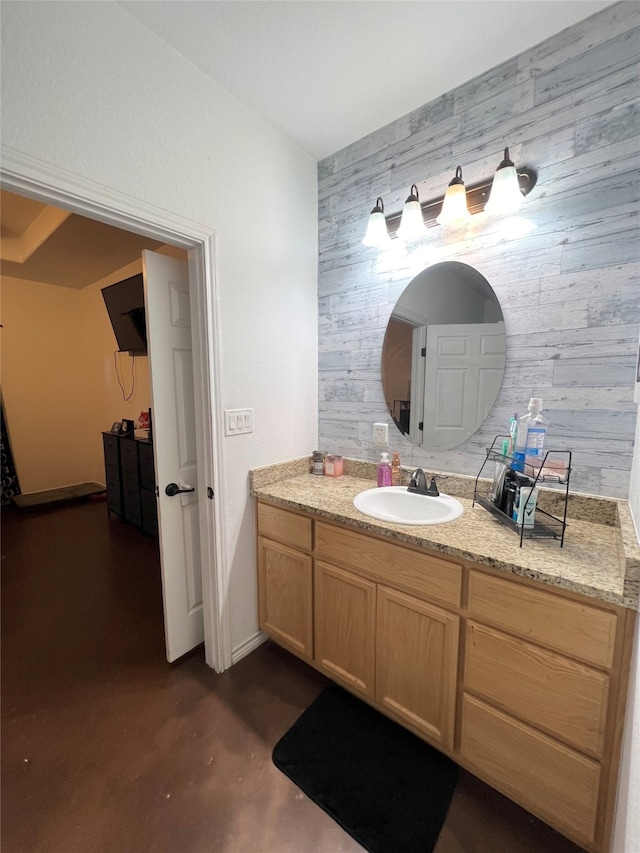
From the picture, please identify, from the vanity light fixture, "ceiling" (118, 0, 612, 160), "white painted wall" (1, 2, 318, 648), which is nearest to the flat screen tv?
"white painted wall" (1, 2, 318, 648)

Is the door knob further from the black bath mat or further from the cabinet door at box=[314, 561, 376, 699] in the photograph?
the black bath mat

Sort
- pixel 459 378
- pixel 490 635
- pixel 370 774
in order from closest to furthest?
→ 1. pixel 490 635
2. pixel 370 774
3. pixel 459 378

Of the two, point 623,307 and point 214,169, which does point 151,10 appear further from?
point 623,307

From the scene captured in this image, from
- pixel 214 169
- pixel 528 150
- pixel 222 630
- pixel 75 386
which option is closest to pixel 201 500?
pixel 222 630

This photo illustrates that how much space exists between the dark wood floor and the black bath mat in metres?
→ 0.04

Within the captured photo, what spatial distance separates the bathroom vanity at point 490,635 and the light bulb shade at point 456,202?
1.17 metres

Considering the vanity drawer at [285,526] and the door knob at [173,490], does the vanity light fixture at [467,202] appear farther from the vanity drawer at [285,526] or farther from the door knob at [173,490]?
the door knob at [173,490]

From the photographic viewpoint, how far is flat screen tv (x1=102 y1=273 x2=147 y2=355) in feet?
9.67

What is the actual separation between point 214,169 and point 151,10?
446 millimetres

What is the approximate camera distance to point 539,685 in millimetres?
1013

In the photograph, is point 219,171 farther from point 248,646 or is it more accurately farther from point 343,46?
point 248,646

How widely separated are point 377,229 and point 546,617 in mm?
1677

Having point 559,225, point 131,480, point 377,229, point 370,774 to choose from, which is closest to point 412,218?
point 377,229

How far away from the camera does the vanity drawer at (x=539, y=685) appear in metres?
0.94
